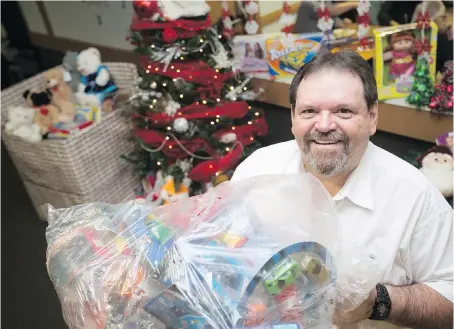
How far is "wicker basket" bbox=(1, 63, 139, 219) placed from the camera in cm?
240

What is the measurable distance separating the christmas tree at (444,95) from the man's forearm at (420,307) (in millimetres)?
1759

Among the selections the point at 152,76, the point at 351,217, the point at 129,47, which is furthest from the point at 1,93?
the point at 351,217

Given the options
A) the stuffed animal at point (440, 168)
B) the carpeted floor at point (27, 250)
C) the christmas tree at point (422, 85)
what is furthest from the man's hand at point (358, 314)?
the christmas tree at point (422, 85)

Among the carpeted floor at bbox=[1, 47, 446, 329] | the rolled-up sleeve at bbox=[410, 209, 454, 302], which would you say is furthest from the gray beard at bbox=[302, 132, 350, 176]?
the carpeted floor at bbox=[1, 47, 446, 329]

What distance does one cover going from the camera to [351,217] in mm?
1128

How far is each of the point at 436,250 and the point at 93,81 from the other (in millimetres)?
2322

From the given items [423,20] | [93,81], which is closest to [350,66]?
[423,20]

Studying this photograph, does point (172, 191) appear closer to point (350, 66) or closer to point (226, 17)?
point (226, 17)

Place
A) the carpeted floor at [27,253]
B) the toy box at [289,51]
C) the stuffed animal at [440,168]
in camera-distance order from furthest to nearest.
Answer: the toy box at [289,51] < the stuffed animal at [440,168] < the carpeted floor at [27,253]

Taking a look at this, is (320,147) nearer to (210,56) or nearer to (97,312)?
(97,312)

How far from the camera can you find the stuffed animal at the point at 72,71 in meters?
2.90

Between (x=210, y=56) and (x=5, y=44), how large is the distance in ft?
9.54

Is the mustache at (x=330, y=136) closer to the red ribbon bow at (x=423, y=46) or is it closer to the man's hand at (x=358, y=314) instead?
the man's hand at (x=358, y=314)

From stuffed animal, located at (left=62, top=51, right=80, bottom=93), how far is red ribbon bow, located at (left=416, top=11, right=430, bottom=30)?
2192 millimetres
